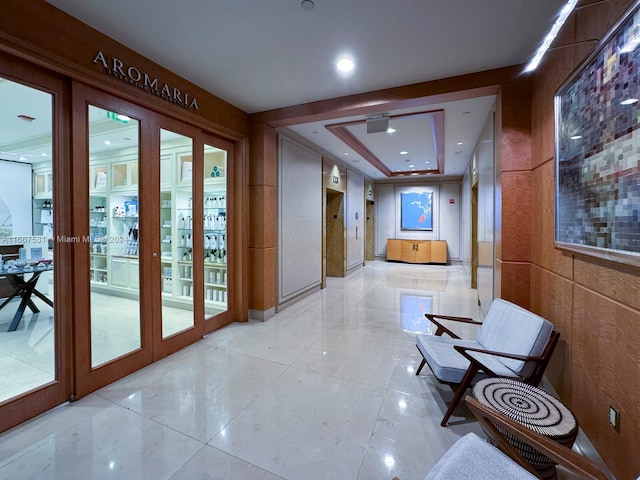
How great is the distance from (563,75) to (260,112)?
3628 mm

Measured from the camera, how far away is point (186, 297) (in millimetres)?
3844

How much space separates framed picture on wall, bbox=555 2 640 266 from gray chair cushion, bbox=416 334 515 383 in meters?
1.07

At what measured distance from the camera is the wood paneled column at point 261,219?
14.6ft

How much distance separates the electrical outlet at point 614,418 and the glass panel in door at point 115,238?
3.84 meters

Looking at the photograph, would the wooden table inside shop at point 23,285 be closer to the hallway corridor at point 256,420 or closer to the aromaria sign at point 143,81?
the hallway corridor at point 256,420

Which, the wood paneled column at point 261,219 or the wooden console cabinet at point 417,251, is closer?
the wood paneled column at point 261,219

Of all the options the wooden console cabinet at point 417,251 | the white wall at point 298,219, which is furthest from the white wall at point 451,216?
the white wall at point 298,219

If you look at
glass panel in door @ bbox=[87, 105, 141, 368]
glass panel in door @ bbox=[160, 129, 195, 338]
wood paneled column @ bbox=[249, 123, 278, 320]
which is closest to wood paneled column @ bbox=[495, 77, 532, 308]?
wood paneled column @ bbox=[249, 123, 278, 320]

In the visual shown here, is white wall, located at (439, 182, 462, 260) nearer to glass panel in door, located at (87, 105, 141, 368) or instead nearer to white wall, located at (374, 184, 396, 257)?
white wall, located at (374, 184, 396, 257)

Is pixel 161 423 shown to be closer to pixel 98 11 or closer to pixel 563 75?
pixel 98 11

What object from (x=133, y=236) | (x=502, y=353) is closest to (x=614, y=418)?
(x=502, y=353)

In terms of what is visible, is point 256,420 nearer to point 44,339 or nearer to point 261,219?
point 44,339

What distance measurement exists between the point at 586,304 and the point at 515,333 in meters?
0.60

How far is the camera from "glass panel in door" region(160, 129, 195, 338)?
11.6 feet
